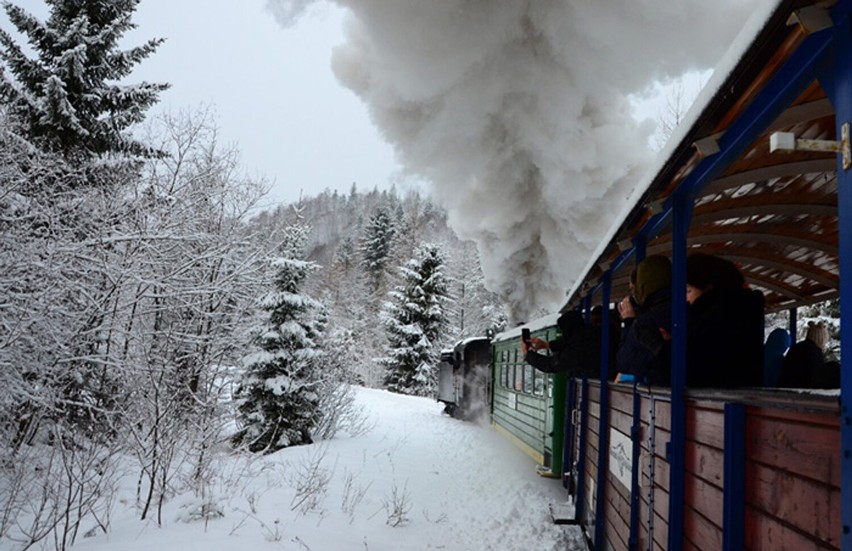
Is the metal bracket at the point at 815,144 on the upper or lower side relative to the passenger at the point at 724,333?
upper

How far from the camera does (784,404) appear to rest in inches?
72.2

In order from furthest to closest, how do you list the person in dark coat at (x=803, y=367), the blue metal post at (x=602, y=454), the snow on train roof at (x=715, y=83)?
the blue metal post at (x=602, y=454)
the person in dark coat at (x=803, y=367)
the snow on train roof at (x=715, y=83)

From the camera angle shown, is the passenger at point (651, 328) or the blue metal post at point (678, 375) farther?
the passenger at point (651, 328)

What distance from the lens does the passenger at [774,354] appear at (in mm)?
2854

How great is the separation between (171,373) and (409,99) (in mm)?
9094

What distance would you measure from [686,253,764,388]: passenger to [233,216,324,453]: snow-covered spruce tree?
10.8 m

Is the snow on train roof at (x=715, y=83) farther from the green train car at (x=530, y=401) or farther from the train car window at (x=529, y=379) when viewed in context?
the train car window at (x=529, y=379)

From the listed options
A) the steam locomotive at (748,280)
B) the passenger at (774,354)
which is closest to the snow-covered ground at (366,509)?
the steam locomotive at (748,280)

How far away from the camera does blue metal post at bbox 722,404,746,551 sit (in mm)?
2146

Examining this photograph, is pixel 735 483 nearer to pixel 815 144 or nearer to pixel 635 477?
pixel 815 144

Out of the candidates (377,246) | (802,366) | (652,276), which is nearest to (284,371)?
(652,276)

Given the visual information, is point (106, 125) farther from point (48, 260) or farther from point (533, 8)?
point (533, 8)

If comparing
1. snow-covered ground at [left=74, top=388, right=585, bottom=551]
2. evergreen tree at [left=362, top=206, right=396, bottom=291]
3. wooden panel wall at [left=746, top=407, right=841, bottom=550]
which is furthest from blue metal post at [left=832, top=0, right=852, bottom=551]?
evergreen tree at [left=362, top=206, right=396, bottom=291]

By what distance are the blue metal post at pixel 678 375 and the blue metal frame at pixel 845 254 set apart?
1389 millimetres
